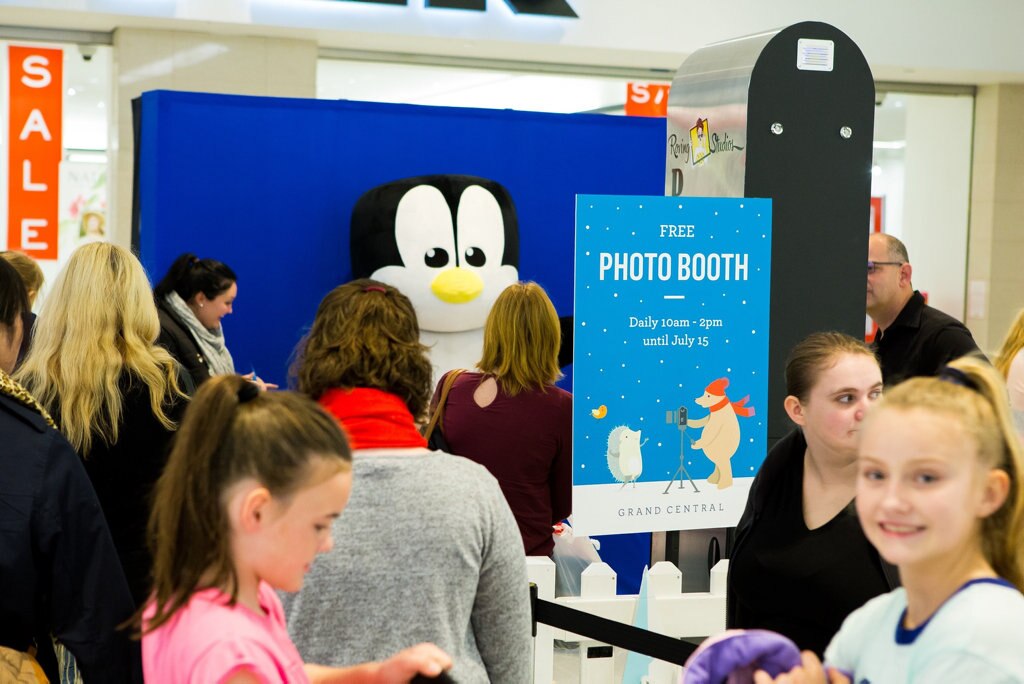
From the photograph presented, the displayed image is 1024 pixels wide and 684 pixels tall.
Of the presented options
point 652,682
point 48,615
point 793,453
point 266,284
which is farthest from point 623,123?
point 48,615

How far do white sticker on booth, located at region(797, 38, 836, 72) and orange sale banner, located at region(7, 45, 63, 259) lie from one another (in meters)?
5.08

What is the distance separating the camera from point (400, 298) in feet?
→ 6.46

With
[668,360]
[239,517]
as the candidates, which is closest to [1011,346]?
[668,360]

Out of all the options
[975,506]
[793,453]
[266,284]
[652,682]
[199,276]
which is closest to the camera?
[975,506]

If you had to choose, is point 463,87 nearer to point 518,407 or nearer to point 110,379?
point 518,407

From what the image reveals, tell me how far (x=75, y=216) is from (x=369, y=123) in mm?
2770

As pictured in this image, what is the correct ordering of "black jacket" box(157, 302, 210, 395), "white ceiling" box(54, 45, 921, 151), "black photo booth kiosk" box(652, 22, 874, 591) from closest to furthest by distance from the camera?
"black photo booth kiosk" box(652, 22, 874, 591) → "black jacket" box(157, 302, 210, 395) → "white ceiling" box(54, 45, 921, 151)

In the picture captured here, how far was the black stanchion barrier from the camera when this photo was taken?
92.4 inches

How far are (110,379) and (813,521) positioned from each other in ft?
5.27

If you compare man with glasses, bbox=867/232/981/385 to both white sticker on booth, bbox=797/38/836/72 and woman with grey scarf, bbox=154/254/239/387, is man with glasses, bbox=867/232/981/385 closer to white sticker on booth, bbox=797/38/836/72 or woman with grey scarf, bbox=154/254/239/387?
white sticker on booth, bbox=797/38/836/72

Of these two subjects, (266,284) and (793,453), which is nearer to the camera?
(793,453)

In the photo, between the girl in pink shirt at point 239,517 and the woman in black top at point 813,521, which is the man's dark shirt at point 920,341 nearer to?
the woman in black top at point 813,521

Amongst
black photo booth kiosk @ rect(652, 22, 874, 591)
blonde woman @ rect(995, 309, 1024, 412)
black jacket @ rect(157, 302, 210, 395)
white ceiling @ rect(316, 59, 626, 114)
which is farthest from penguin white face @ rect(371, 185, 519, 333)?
white ceiling @ rect(316, 59, 626, 114)

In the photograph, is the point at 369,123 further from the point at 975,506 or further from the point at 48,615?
the point at 975,506
